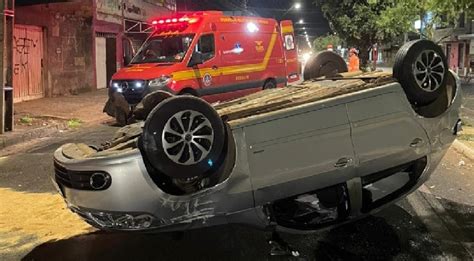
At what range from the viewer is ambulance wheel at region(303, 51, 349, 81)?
5902 mm

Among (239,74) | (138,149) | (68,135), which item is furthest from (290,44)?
(138,149)

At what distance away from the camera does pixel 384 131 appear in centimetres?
396

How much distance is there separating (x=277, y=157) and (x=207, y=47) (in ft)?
28.7

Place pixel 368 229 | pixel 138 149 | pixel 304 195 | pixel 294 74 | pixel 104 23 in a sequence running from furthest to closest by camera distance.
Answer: pixel 104 23 < pixel 294 74 < pixel 368 229 < pixel 304 195 < pixel 138 149

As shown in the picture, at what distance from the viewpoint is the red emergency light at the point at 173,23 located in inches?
484

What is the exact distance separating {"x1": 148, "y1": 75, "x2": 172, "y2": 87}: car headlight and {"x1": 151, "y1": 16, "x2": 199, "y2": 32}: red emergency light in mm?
1801

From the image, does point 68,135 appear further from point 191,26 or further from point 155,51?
point 191,26

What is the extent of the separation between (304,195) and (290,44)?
1266 centimetres

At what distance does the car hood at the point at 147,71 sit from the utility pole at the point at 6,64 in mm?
2287

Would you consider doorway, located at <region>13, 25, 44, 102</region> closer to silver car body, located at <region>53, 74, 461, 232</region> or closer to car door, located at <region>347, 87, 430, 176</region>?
silver car body, located at <region>53, 74, 461, 232</region>

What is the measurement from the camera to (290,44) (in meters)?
16.1

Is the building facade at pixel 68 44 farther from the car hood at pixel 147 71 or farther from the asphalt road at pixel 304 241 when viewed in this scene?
the asphalt road at pixel 304 241

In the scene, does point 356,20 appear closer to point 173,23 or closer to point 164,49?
point 173,23

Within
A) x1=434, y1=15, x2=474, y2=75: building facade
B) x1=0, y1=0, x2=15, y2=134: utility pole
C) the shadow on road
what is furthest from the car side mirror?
x1=434, y1=15, x2=474, y2=75: building facade
